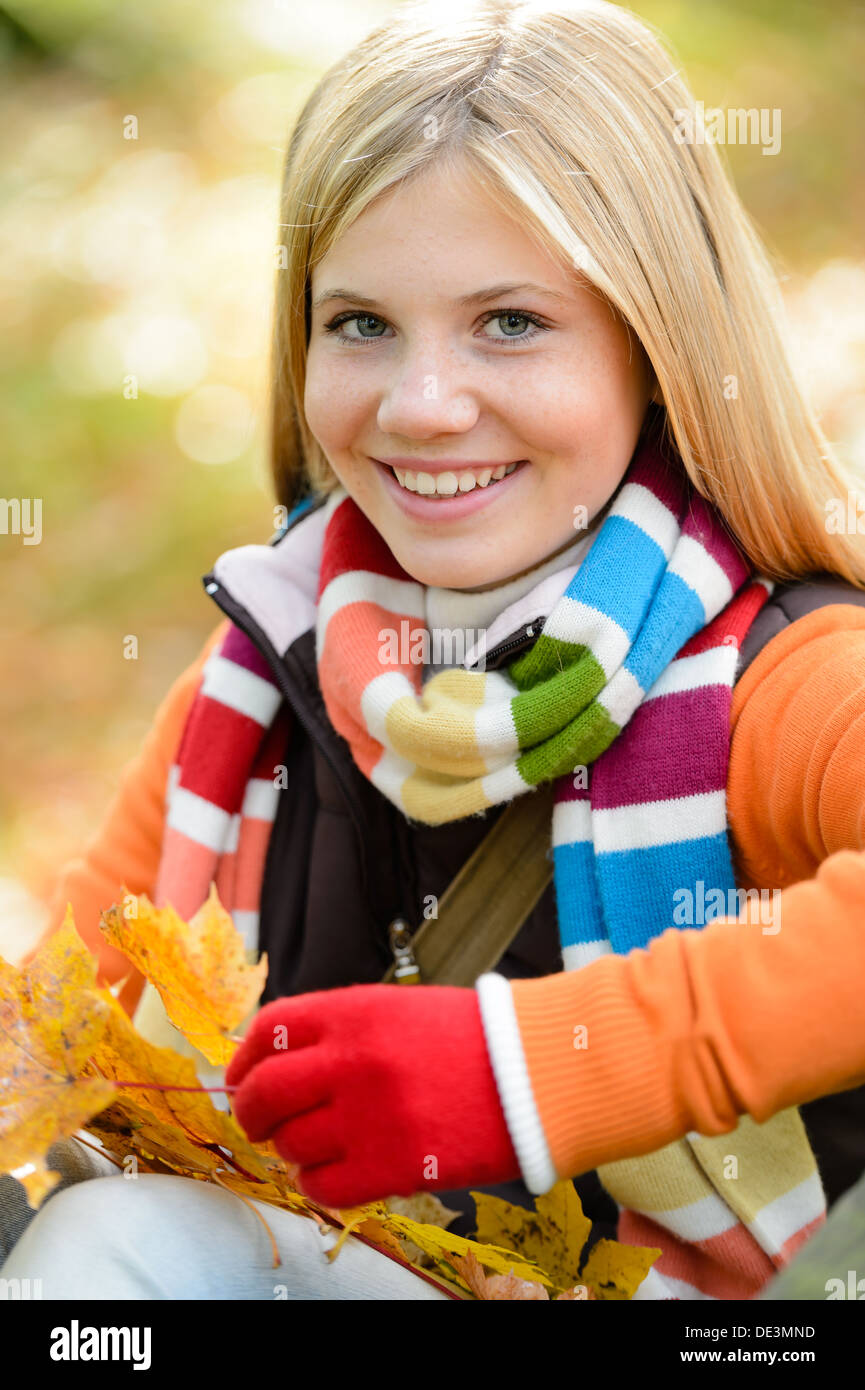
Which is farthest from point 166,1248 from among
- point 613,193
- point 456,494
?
point 613,193

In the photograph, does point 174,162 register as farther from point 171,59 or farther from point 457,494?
point 457,494

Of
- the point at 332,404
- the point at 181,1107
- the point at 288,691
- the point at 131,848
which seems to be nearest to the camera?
the point at 181,1107

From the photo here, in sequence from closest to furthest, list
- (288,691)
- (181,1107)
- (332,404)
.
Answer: (181,1107) → (332,404) → (288,691)

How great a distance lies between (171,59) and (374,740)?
12.7 feet

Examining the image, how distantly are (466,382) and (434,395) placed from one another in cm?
3

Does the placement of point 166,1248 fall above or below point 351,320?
below

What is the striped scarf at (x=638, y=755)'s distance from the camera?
1.10 m

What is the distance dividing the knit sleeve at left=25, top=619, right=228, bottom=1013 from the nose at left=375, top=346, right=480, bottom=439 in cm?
51

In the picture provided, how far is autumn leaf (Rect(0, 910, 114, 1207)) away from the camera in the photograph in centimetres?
80

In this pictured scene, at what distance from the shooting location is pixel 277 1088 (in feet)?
2.53

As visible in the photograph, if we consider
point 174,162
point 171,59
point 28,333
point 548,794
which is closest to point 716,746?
point 548,794

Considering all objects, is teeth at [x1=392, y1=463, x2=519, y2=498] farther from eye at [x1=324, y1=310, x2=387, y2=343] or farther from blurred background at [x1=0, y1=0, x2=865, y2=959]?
blurred background at [x1=0, y1=0, x2=865, y2=959]

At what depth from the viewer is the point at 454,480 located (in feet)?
3.97

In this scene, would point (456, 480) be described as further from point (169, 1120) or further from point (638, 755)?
point (169, 1120)
